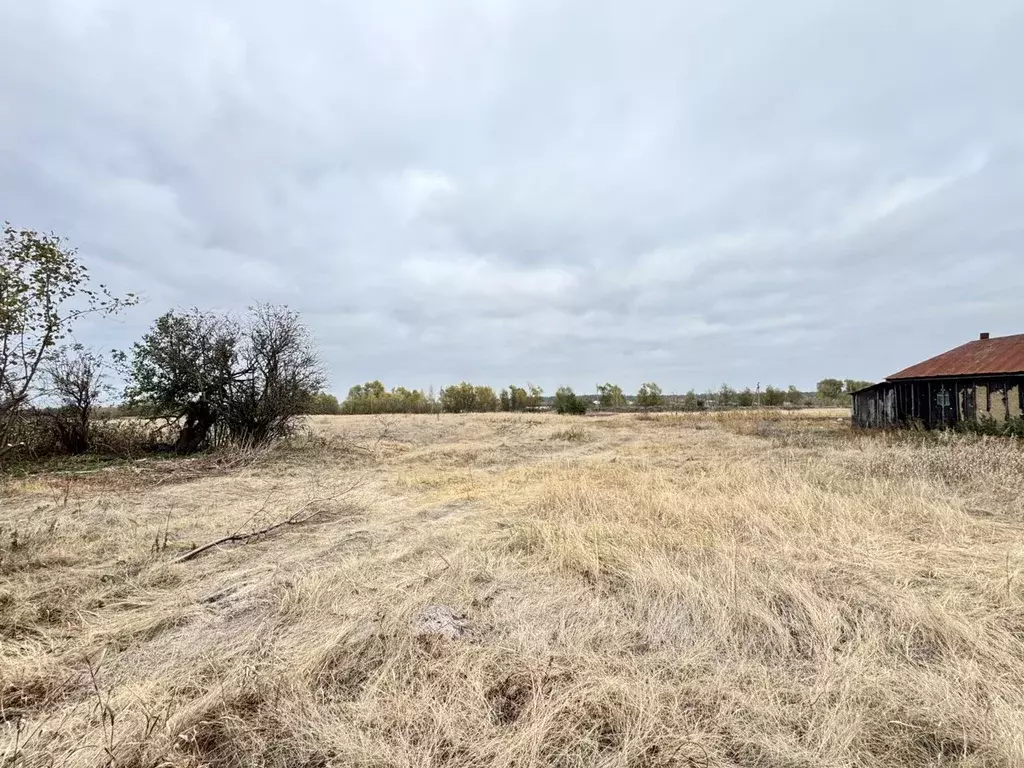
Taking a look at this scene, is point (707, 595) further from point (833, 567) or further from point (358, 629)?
point (358, 629)

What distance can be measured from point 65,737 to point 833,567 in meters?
5.87

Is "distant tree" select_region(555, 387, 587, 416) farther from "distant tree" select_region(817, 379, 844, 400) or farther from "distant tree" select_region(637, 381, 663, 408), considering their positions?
"distant tree" select_region(817, 379, 844, 400)

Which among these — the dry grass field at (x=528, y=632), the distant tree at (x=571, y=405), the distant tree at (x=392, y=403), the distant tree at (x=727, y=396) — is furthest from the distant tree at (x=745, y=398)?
the dry grass field at (x=528, y=632)

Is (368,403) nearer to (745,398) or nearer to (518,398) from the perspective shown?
(518,398)

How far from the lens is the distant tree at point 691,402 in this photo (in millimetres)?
56181

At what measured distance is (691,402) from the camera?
6028cm

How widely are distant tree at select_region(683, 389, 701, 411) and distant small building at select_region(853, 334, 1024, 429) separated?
112 feet

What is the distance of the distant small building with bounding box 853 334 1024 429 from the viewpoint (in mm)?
16156

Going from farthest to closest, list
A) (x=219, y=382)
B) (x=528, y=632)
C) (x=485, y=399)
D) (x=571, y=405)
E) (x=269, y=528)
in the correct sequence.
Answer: (x=485, y=399), (x=571, y=405), (x=219, y=382), (x=269, y=528), (x=528, y=632)

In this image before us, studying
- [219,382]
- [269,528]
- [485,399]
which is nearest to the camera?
[269,528]

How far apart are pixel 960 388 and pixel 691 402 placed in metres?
43.2

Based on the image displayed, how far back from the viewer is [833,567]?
15.1ft

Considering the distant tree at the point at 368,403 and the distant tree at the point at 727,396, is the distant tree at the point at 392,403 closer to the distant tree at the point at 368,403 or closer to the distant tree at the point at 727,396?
the distant tree at the point at 368,403

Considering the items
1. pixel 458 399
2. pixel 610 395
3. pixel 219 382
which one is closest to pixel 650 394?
pixel 610 395
